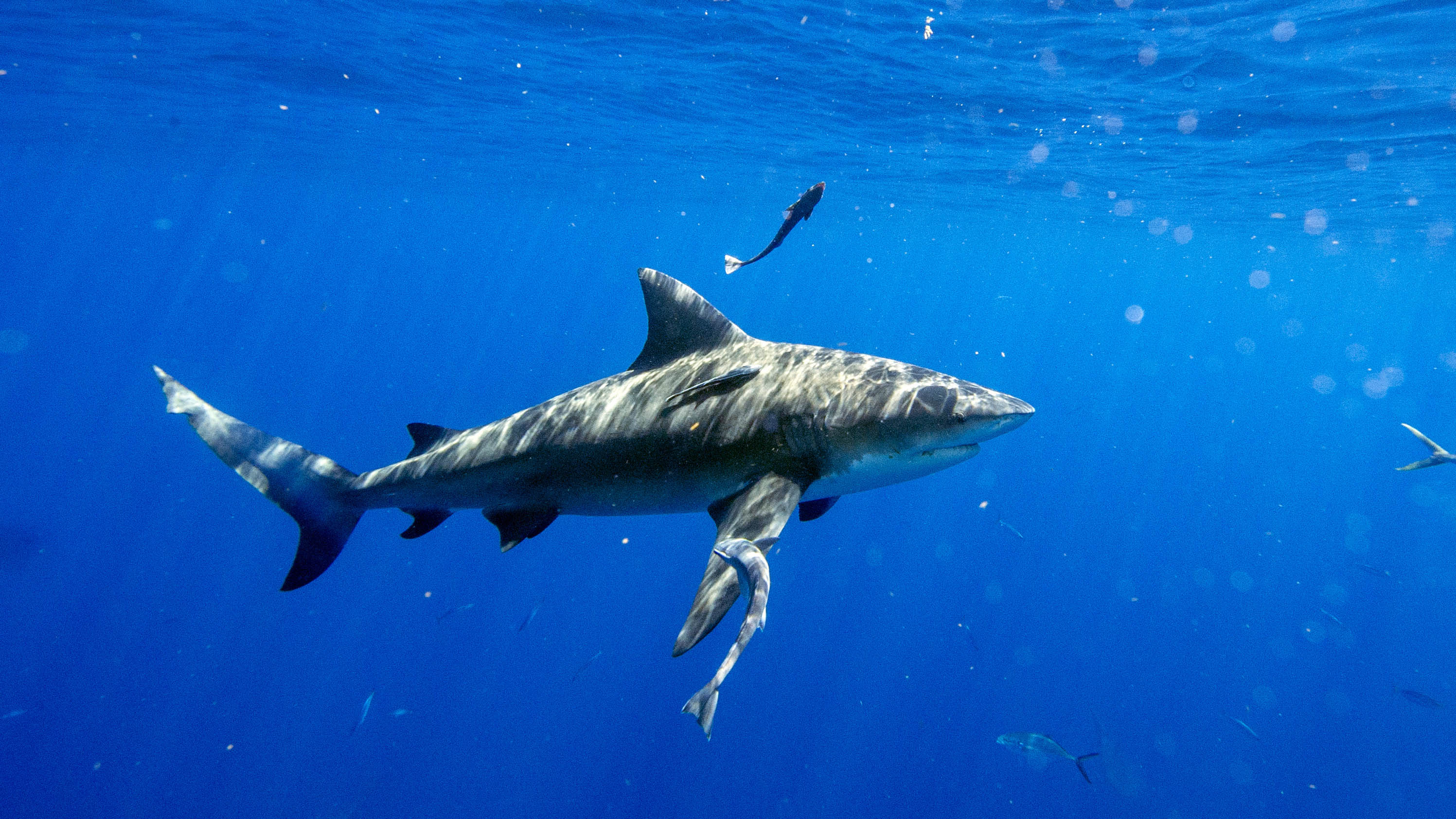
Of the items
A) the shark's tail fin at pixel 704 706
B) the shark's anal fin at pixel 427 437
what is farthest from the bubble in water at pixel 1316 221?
the shark's tail fin at pixel 704 706

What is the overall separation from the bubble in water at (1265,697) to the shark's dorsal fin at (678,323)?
35592 mm

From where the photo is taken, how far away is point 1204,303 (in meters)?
127

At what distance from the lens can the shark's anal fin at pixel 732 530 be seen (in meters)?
3.13

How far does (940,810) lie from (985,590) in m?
11.7

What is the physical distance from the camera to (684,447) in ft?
14.7

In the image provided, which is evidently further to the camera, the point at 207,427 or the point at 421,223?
the point at 421,223

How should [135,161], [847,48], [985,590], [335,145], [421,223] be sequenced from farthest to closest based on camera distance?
1. [421,223]
2. [135,161]
3. [335,145]
4. [985,590]
5. [847,48]

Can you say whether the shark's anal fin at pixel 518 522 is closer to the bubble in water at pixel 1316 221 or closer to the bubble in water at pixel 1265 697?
the bubble in water at pixel 1265 697

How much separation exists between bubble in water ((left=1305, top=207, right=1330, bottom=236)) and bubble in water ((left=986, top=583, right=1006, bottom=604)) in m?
22.5

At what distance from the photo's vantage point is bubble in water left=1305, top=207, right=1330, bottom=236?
31703 mm

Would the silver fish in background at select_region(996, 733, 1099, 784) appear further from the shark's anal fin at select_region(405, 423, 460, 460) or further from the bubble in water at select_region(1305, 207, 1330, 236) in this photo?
the bubble in water at select_region(1305, 207, 1330, 236)

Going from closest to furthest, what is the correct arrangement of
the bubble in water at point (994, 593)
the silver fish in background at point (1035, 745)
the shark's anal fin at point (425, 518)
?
the shark's anal fin at point (425, 518) → the silver fish in background at point (1035, 745) → the bubble in water at point (994, 593)

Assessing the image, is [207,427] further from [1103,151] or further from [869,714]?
[1103,151]

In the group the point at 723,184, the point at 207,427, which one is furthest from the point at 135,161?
the point at 207,427
